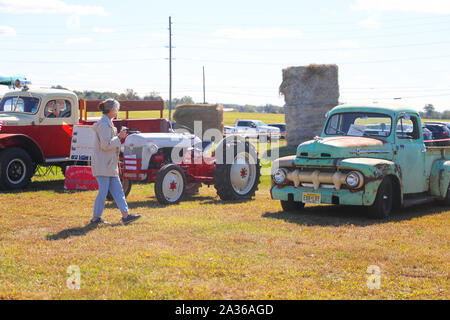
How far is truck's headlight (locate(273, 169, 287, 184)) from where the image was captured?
973 cm

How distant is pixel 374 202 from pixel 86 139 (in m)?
6.93

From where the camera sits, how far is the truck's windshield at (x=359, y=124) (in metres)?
9.95

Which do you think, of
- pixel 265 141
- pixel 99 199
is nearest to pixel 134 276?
pixel 99 199

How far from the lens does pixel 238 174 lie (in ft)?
38.9

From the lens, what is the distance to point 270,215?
9695 millimetres

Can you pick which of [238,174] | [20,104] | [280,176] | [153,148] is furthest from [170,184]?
[20,104]

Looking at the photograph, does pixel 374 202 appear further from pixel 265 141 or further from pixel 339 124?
pixel 265 141

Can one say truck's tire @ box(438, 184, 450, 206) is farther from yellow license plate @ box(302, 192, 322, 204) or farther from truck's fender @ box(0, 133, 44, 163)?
truck's fender @ box(0, 133, 44, 163)

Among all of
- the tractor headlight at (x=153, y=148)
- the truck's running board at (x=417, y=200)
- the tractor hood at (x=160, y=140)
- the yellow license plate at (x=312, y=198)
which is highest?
the tractor hood at (x=160, y=140)

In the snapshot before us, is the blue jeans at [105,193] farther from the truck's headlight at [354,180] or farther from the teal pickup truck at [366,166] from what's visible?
the truck's headlight at [354,180]

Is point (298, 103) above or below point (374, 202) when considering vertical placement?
above

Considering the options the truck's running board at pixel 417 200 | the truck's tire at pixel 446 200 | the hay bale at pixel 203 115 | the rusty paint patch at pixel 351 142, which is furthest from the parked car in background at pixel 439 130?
the hay bale at pixel 203 115
